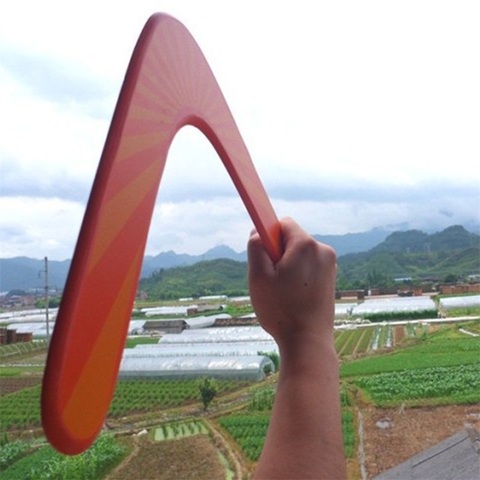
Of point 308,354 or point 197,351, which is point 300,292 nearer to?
point 308,354

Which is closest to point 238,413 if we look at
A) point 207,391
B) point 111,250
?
point 207,391

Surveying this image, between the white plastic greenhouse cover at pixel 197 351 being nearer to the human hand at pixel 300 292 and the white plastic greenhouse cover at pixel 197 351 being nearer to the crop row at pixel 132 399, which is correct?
the crop row at pixel 132 399

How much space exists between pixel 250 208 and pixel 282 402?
1.26ft

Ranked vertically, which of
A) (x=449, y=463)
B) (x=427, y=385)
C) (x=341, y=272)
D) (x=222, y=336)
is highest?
(x=341, y=272)

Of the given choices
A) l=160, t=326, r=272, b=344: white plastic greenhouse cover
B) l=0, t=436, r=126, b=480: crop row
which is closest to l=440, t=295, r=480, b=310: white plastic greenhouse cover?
l=160, t=326, r=272, b=344: white plastic greenhouse cover

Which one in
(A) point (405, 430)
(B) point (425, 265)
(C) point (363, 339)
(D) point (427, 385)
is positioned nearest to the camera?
(A) point (405, 430)

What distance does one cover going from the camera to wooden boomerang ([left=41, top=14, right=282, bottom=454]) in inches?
20.9

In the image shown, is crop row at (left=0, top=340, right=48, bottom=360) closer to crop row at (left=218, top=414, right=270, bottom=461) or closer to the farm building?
crop row at (left=218, top=414, right=270, bottom=461)

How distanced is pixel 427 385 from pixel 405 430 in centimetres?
299

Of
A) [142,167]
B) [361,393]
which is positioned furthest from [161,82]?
[361,393]

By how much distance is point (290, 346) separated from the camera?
94cm

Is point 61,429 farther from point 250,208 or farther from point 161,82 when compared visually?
point 250,208

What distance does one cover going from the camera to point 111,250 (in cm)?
58

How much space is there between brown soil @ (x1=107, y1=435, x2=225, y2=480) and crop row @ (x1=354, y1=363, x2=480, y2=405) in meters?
3.67
